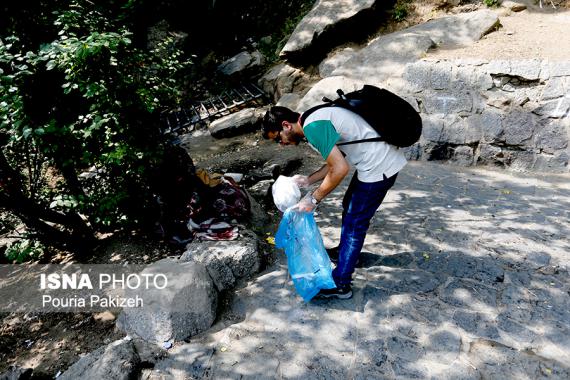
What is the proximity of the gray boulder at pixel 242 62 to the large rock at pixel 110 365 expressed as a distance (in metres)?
8.97

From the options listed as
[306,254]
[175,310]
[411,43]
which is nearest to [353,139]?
[306,254]

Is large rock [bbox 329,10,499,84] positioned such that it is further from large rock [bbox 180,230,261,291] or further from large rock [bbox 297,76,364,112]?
large rock [bbox 180,230,261,291]

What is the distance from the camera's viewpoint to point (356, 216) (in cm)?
282

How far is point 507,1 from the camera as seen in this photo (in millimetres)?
7348

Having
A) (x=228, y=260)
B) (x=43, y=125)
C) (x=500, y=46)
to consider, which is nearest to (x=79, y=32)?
(x=43, y=125)

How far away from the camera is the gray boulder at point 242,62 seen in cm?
1049

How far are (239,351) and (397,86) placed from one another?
501 cm

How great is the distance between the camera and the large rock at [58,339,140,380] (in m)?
2.52

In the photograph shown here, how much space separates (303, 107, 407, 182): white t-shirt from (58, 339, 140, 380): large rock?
1.96 meters

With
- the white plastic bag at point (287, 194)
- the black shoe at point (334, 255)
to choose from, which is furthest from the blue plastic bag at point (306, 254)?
the black shoe at point (334, 255)

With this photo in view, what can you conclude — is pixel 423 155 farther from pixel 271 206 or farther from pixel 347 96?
pixel 347 96

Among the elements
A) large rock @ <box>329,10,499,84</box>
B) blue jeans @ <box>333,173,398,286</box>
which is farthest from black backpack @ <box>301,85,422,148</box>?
large rock @ <box>329,10,499,84</box>

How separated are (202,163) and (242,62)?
15.6 feet

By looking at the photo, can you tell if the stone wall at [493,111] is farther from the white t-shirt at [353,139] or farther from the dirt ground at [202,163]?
the white t-shirt at [353,139]
